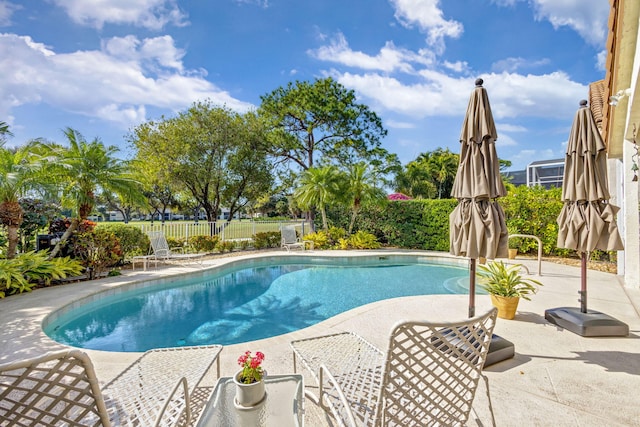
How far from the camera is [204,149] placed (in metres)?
16.6

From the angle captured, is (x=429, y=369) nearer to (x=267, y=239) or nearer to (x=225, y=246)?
(x=225, y=246)

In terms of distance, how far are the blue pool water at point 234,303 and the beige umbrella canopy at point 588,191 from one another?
3.79 m

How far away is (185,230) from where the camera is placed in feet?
40.6

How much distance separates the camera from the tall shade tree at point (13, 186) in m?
6.34

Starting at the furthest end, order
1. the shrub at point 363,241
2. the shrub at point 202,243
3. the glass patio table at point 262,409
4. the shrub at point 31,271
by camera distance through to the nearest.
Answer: the shrub at point 363,241
the shrub at point 202,243
the shrub at point 31,271
the glass patio table at point 262,409

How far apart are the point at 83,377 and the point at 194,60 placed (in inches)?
549

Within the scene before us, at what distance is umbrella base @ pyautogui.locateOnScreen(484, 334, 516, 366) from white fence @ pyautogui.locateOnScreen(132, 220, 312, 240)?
10.9m

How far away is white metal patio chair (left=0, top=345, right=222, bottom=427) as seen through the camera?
3.70 feet

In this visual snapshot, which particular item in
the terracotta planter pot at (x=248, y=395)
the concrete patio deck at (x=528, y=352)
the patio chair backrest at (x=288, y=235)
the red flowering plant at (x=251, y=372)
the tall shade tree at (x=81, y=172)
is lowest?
the concrete patio deck at (x=528, y=352)

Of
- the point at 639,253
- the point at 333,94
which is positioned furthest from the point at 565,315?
the point at 333,94

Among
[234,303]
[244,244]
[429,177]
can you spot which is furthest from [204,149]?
[429,177]

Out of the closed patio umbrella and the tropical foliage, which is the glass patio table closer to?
the tropical foliage

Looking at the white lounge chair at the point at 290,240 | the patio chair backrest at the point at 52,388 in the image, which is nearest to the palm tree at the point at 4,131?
the patio chair backrest at the point at 52,388

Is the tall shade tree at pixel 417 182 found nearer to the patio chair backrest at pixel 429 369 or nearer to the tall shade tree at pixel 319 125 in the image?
→ the tall shade tree at pixel 319 125
